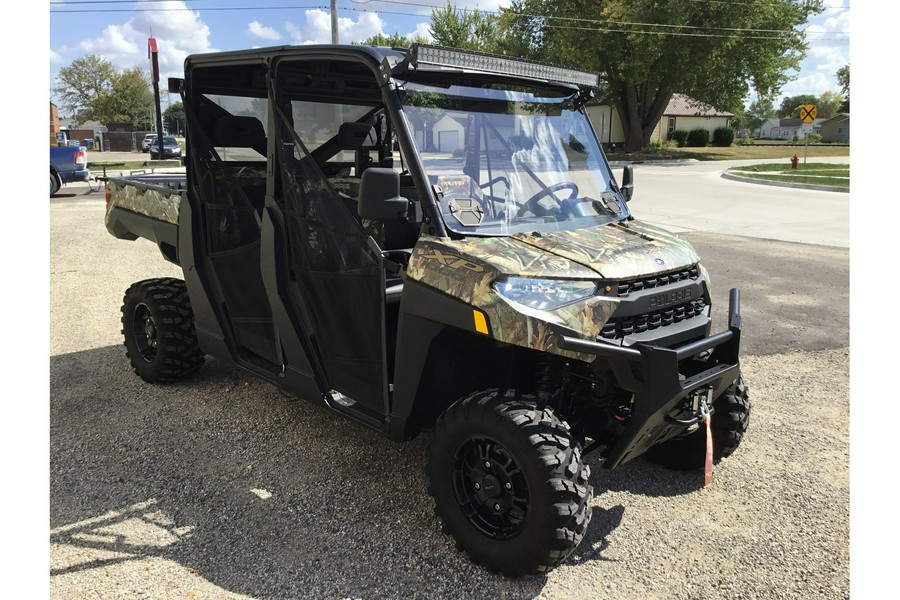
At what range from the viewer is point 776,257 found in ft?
36.6

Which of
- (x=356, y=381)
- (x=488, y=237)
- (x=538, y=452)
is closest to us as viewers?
(x=538, y=452)

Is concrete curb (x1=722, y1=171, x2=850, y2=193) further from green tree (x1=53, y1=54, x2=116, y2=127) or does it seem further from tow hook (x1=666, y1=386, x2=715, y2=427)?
green tree (x1=53, y1=54, x2=116, y2=127)

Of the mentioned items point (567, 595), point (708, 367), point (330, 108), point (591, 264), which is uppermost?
point (330, 108)

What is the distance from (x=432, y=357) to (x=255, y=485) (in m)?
1.39

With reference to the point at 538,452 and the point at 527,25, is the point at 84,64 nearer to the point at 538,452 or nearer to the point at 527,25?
the point at 527,25

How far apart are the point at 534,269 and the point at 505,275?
0.47 ft

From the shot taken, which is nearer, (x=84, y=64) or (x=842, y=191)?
(x=842, y=191)

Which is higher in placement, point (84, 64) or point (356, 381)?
point (84, 64)

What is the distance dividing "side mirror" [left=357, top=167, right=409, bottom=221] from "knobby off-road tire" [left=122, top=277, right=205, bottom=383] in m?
2.73

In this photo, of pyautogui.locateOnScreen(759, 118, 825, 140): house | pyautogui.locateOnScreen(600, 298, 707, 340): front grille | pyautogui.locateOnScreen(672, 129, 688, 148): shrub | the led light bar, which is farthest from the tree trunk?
pyautogui.locateOnScreen(759, 118, 825, 140): house

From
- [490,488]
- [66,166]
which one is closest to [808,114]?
[66,166]

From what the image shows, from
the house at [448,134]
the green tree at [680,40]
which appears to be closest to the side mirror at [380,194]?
the house at [448,134]

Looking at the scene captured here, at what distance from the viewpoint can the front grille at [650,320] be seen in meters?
3.07

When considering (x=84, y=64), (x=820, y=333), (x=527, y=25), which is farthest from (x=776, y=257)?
(x=84, y=64)
